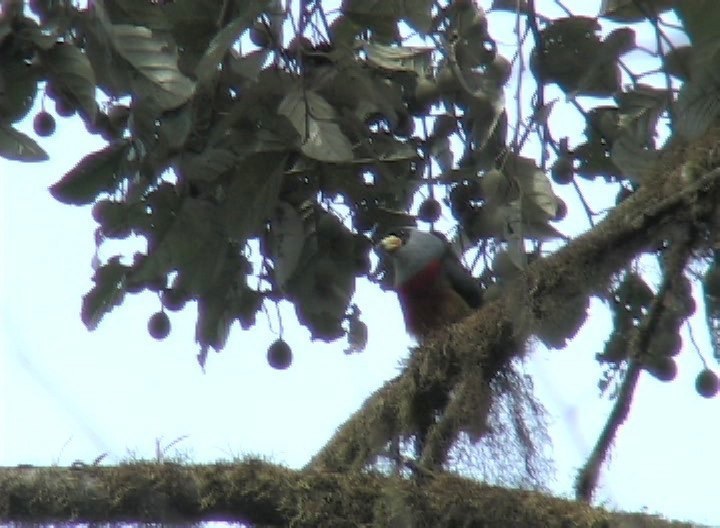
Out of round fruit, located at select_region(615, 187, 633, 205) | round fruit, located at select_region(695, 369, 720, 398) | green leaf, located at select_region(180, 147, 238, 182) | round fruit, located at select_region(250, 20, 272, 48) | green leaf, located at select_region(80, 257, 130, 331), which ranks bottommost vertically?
green leaf, located at select_region(80, 257, 130, 331)

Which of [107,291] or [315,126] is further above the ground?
[315,126]

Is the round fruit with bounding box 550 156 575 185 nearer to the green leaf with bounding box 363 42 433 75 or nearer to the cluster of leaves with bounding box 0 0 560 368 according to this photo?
the cluster of leaves with bounding box 0 0 560 368

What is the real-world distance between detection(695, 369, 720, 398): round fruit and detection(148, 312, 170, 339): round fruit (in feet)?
3.84

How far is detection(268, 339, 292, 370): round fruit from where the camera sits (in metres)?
3.20

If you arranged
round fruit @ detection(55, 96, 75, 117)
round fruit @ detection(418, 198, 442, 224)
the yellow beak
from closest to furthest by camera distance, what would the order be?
1. round fruit @ detection(55, 96, 75, 117)
2. the yellow beak
3. round fruit @ detection(418, 198, 442, 224)

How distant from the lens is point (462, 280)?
12.7 feet

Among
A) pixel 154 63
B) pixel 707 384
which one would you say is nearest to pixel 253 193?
pixel 154 63

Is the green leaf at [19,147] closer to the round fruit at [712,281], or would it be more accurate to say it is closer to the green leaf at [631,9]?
the green leaf at [631,9]

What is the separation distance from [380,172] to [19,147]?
77 centimetres

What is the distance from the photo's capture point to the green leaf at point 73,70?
2.24m

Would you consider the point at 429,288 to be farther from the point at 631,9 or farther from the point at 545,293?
the point at 631,9

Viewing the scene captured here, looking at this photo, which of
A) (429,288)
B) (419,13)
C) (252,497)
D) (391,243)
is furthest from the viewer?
(429,288)

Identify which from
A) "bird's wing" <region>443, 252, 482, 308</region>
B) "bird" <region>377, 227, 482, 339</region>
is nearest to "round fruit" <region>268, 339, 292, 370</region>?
"bird's wing" <region>443, 252, 482, 308</region>

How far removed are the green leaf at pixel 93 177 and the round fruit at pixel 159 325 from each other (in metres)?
0.50
